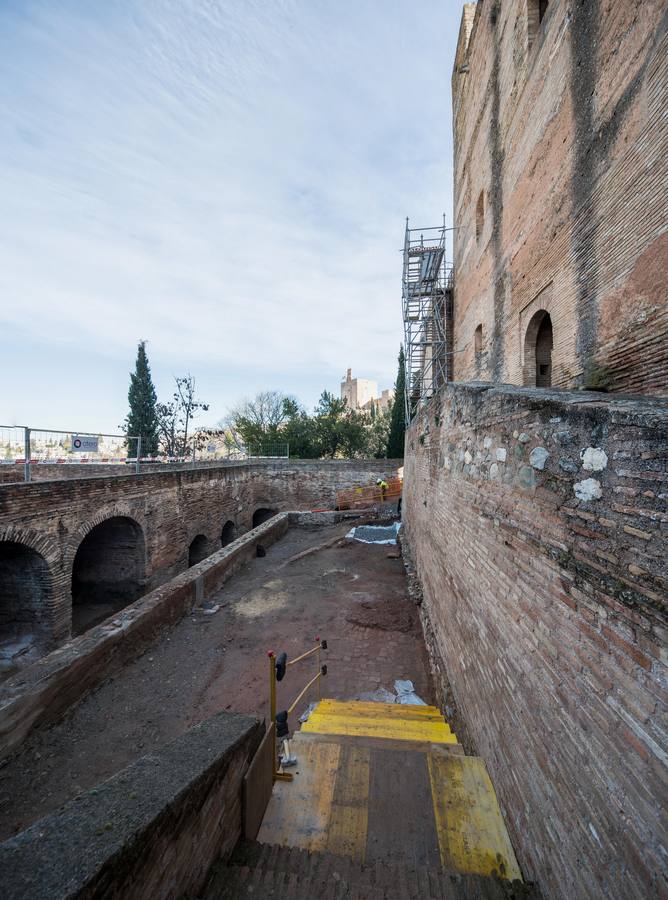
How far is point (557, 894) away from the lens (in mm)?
1704

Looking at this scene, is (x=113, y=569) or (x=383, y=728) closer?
(x=383, y=728)

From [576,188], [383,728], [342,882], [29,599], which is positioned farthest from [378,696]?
[576,188]

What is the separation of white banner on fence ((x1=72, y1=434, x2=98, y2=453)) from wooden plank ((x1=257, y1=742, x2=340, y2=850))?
9.59 meters

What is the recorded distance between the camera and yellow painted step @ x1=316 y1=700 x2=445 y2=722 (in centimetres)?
395

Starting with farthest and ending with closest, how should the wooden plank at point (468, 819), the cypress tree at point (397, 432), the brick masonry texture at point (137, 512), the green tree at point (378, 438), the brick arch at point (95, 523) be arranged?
the green tree at point (378, 438) → the cypress tree at point (397, 432) → the brick arch at point (95, 523) → the brick masonry texture at point (137, 512) → the wooden plank at point (468, 819)

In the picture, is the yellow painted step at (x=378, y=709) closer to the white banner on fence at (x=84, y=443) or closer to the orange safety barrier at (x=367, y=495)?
the white banner on fence at (x=84, y=443)

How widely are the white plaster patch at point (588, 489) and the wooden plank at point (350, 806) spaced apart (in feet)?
8.10

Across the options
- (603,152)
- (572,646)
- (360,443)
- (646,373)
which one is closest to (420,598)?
(646,373)

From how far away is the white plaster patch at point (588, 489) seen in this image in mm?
1731

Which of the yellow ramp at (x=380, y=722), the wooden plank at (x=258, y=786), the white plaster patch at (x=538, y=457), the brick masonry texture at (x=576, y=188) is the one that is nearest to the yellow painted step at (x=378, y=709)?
the yellow ramp at (x=380, y=722)

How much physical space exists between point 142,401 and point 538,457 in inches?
1244

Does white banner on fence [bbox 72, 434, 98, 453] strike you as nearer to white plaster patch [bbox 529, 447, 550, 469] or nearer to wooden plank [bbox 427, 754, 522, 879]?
wooden plank [bbox 427, 754, 522, 879]

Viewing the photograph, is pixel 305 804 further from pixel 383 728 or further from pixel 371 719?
pixel 371 719

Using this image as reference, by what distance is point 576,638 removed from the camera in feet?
5.86
